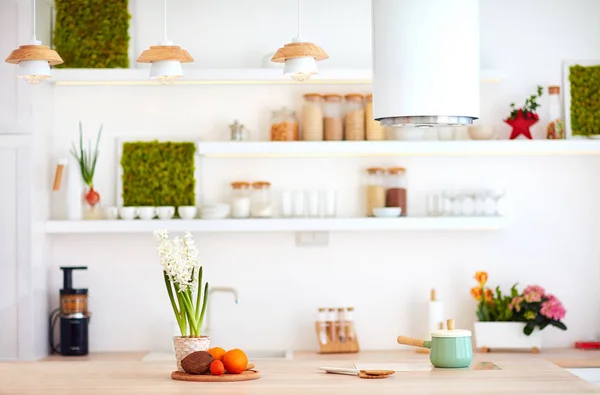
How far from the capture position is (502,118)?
224 inches

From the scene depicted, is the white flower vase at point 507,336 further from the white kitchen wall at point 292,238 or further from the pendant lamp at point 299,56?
the pendant lamp at point 299,56

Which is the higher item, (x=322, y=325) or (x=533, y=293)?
(x=533, y=293)

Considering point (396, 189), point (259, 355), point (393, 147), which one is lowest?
point (259, 355)

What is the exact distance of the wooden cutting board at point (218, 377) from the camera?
364 centimetres

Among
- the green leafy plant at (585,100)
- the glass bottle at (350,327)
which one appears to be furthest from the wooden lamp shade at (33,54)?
the green leafy plant at (585,100)

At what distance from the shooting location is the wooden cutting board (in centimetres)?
364

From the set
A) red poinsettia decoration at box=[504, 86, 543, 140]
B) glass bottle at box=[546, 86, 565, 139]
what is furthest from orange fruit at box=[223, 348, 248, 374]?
glass bottle at box=[546, 86, 565, 139]

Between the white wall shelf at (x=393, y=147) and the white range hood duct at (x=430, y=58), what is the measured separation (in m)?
1.40

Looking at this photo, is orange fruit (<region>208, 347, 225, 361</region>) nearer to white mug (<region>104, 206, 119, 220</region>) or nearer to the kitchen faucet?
the kitchen faucet

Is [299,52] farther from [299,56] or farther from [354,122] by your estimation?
[354,122]

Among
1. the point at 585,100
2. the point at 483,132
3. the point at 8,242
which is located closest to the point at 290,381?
the point at 8,242

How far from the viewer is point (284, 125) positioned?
549 cm

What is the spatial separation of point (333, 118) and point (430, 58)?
165cm

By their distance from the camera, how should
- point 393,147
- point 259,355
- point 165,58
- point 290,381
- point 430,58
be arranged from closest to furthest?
point 290,381 < point 430,58 < point 165,58 < point 393,147 < point 259,355
